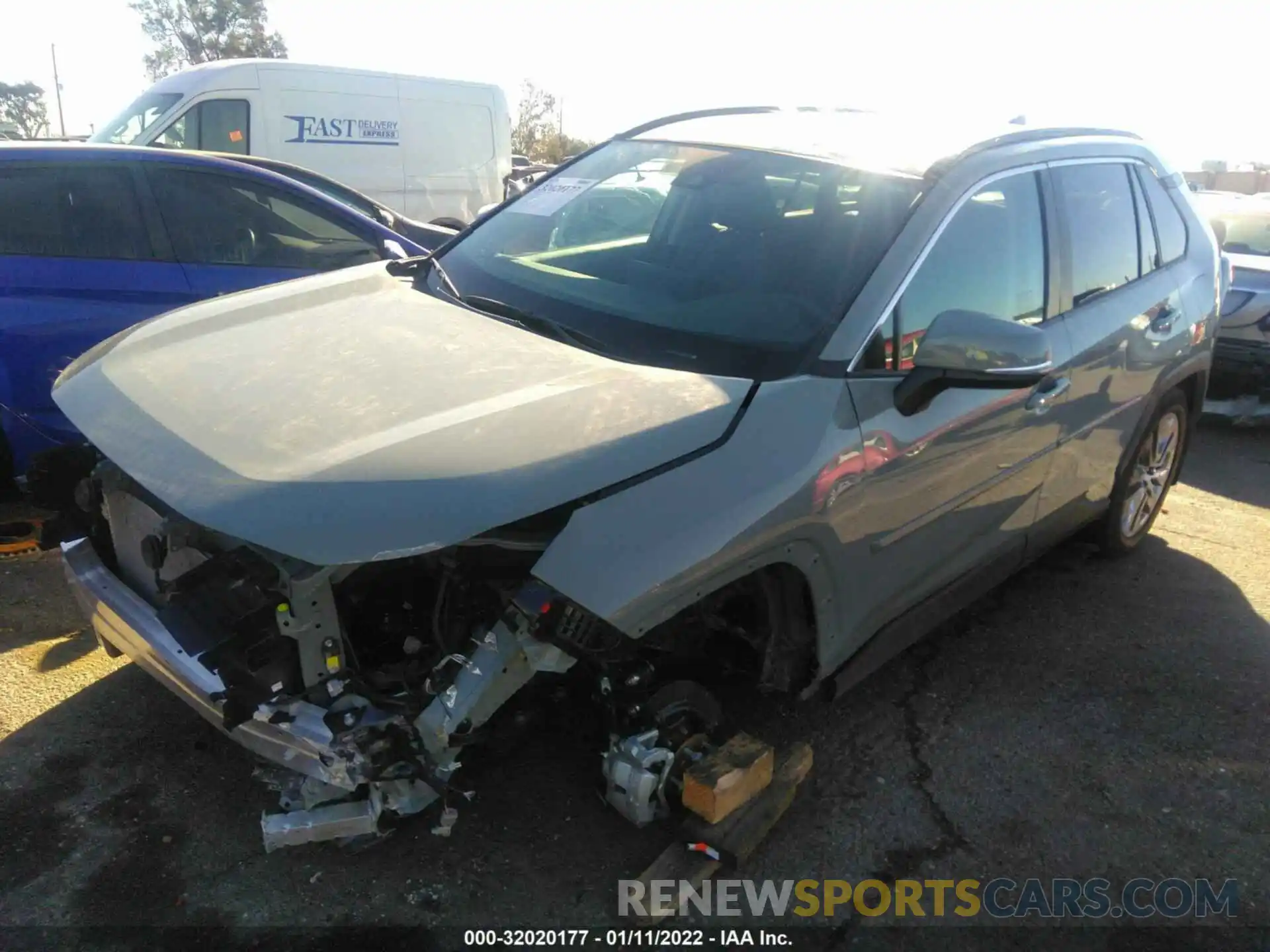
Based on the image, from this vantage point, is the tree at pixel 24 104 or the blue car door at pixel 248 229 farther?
the tree at pixel 24 104

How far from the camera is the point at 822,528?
8.01ft

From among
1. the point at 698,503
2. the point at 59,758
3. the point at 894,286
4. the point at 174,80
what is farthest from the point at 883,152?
the point at 174,80

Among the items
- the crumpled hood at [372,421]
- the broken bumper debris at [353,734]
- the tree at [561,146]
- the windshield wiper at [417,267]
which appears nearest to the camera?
the crumpled hood at [372,421]

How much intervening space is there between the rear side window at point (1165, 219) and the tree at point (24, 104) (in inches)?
2039

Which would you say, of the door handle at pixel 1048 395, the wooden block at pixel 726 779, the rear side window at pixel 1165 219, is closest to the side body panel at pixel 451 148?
the rear side window at pixel 1165 219

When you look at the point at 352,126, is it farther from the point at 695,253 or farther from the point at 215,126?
the point at 695,253

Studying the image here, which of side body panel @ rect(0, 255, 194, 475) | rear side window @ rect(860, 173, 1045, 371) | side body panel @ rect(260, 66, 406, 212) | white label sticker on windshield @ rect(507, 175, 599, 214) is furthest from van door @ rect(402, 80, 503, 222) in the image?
rear side window @ rect(860, 173, 1045, 371)

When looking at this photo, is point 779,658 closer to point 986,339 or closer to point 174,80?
point 986,339

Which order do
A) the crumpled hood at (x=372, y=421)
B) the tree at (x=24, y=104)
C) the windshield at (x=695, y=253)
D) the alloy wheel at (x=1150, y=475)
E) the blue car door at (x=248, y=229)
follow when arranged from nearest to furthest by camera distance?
the crumpled hood at (x=372, y=421)
the windshield at (x=695, y=253)
the alloy wheel at (x=1150, y=475)
the blue car door at (x=248, y=229)
the tree at (x=24, y=104)

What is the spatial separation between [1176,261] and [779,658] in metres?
2.80

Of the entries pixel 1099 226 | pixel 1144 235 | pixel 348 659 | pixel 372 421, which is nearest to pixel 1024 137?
pixel 1099 226

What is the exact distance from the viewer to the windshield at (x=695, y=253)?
Answer: 8.74ft

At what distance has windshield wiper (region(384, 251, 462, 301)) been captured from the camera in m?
3.42

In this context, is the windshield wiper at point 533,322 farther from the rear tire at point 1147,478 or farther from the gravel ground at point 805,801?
the rear tire at point 1147,478
